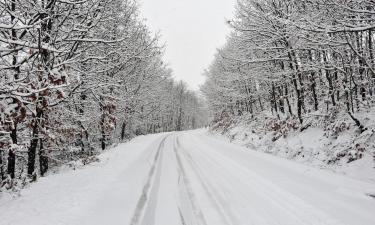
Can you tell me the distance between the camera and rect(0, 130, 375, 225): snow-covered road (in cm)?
577

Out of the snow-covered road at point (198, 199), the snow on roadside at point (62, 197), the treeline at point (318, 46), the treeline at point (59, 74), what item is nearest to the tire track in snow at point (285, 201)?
the snow-covered road at point (198, 199)

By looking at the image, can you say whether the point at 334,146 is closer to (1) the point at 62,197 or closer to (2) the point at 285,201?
(2) the point at 285,201

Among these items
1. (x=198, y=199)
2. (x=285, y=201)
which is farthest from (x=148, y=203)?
(x=285, y=201)

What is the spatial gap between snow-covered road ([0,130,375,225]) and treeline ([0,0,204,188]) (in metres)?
1.45

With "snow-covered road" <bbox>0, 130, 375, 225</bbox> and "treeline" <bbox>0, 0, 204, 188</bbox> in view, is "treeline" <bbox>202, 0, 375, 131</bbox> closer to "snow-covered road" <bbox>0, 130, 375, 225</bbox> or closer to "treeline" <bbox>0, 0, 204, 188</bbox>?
"snow-covered road" <bbox>0, 130, 375, 225</bbox>

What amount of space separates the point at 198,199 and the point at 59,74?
164 inches

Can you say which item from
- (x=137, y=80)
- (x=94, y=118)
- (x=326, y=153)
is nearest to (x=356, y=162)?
(x=326, y=153)

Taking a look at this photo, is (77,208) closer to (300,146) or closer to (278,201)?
(278,201)

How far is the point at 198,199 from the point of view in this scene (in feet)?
23.7

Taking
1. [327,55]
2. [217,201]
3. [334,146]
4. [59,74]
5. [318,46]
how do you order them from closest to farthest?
[59,74] → [217,201] → [334,146] → [318,46] → [327,55]

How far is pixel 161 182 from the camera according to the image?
9289 mm

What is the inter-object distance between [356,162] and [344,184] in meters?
2.08

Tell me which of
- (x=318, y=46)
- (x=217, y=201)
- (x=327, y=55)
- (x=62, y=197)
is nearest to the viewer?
(x=217, y=201)

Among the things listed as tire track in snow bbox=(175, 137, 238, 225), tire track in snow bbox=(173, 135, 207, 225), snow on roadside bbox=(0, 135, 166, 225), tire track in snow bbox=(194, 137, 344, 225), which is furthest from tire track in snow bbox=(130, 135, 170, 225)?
tire track in snow bbox=(194, 137, 344, 225)
